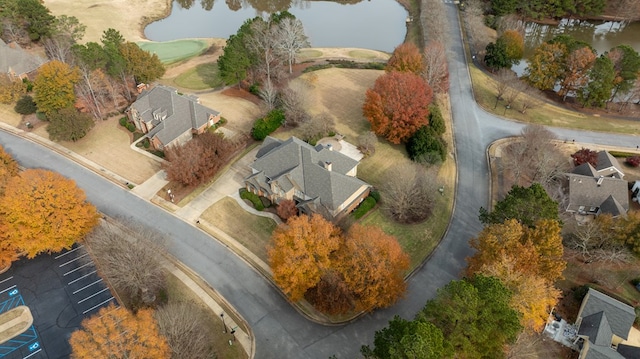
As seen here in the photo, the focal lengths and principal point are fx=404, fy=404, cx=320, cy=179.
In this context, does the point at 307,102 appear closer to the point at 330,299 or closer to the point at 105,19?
the point at 330,299

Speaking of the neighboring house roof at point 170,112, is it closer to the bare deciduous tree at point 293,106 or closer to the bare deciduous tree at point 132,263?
the bare deciduous tree at point 293,106

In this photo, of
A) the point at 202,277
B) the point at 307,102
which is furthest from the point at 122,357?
the point at 307,102

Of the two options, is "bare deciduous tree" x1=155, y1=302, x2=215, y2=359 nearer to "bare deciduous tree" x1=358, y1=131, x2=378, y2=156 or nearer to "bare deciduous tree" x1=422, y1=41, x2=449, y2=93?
"bare deciduous tree" x1=358, y1=131, x2=378, y2=156

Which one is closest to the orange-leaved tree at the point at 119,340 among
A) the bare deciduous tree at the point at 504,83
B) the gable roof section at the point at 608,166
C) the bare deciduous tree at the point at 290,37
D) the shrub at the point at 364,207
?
the shrub at the point at 364,207

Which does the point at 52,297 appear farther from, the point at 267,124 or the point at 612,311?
the point at 612,311

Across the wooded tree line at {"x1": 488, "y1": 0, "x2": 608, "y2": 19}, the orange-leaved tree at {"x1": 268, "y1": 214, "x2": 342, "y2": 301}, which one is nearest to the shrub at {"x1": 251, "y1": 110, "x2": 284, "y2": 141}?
the orange-leaved tree at {"x1": 268, "y1": 214, "x2": 342, "y2": 301}

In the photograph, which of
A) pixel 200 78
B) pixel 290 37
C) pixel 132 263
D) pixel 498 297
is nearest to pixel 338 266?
pixel 498 297
